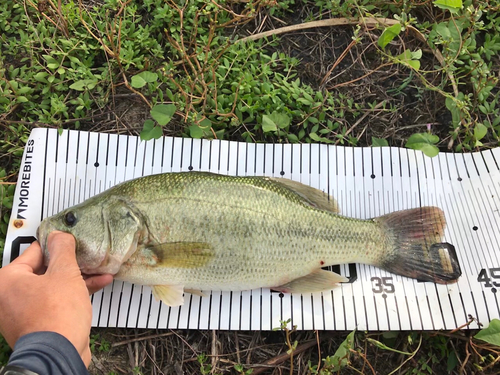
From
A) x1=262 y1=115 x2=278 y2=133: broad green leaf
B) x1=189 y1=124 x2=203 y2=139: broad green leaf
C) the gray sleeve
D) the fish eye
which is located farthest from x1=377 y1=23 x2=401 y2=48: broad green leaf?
the gray sleeve

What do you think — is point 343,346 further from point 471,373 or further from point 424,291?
point 471,373

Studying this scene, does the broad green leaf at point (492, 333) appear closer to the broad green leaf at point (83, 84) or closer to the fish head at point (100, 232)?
the fish head at point (100, 232)

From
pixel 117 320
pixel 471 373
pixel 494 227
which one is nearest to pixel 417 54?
pixel 494 227

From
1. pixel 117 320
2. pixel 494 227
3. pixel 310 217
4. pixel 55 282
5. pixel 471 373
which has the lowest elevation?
pixel 117 320

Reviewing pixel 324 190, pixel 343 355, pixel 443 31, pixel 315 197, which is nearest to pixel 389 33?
pixel 443 31

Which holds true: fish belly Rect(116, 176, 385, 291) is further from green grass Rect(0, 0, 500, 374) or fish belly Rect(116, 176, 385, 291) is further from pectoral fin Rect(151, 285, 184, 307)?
green grass Rect(0, 0, 500, 374)
